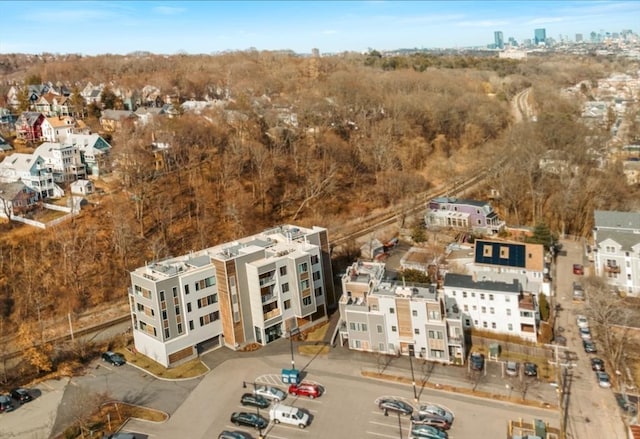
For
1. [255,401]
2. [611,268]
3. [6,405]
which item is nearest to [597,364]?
[611,268]

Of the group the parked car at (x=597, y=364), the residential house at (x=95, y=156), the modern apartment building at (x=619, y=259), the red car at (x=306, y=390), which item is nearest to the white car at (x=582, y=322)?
the parked car at (x=597, y=364)

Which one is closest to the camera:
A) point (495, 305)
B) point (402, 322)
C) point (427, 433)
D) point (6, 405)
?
point (427, 433)

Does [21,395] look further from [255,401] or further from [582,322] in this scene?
[582,322]


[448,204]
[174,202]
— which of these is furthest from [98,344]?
[448,204]

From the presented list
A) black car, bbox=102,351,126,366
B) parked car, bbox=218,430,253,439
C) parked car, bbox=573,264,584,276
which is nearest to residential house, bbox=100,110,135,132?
black car, bbox=102,351,126,366

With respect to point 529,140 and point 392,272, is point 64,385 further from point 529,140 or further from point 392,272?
point 529,140

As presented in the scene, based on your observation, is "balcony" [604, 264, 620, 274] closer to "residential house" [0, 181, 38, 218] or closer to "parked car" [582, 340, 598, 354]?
"parked car" [582, 340, 598, 354]
